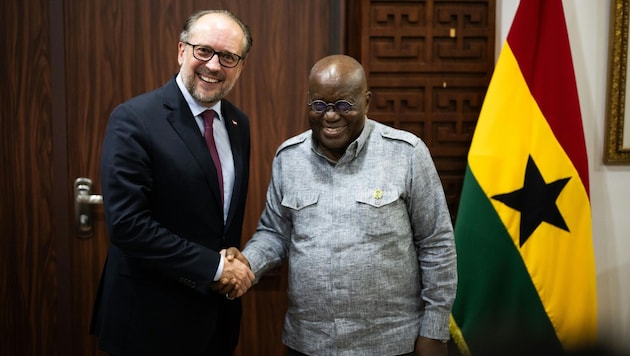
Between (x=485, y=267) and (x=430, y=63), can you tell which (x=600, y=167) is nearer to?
(x=485, y=267)

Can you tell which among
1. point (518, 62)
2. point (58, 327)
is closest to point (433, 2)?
point (518, 62)

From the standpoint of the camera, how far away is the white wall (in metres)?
2.19

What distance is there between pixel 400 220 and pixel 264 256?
0.36m

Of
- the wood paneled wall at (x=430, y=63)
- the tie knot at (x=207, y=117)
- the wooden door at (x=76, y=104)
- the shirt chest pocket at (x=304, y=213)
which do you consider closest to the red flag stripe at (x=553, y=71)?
the wood paneled wall at (x=430, y=63)

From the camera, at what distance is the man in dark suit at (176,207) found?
4.94 ft

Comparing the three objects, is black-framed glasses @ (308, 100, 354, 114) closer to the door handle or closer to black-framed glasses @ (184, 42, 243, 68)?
black-framed glasses @ (184, 42, 243, 68)

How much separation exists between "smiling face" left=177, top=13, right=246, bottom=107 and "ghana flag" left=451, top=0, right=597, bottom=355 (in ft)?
2.89

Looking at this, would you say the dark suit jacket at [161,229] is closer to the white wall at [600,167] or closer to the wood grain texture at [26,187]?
the wood grain texture at [26,187]

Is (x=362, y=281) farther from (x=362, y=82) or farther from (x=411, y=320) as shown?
(x=362, y=82)

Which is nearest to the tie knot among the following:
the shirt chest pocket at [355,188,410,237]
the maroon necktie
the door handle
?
the maroon necktie

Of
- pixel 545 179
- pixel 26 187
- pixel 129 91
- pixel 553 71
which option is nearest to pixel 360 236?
pixel 545 179

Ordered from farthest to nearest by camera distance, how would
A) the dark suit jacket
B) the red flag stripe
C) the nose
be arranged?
the red flag stripe → the nose → the dark suit jacket

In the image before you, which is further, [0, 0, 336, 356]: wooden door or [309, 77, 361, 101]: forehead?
[0, 0, 336, 356]: wooden door

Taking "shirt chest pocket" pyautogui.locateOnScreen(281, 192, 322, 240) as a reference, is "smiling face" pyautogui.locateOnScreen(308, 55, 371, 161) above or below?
above
